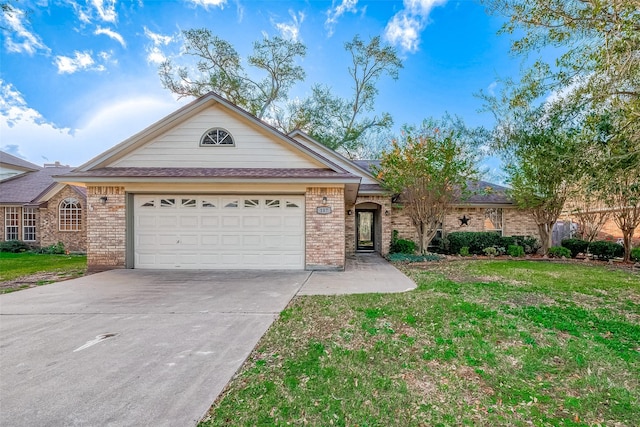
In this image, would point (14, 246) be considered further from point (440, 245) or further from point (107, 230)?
point (440, 245)

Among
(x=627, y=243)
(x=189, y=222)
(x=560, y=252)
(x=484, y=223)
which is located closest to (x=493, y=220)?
(x=484, y=223)

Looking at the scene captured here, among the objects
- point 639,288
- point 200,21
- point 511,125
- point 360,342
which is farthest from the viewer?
point 200,21

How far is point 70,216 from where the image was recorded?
16078mm

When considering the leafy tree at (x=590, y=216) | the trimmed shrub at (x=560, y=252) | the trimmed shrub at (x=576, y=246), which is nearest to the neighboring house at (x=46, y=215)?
the trimmed shrub at (x=560, y=252)

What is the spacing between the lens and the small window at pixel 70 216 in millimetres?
16000

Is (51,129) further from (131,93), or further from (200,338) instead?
(200,338)

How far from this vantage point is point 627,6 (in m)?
4.81

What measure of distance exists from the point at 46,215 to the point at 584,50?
22.5 meters

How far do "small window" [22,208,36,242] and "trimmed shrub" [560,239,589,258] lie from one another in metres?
27.6

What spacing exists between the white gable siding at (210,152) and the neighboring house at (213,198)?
0.03 m

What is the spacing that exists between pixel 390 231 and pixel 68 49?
1667 cm

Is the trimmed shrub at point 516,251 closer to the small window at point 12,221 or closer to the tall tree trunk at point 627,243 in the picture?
the tall tree trunk at point 627,243

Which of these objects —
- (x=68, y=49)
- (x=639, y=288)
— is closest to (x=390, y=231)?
(x=639, y=288)

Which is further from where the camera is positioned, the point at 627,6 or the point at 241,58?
the point at 241,58
